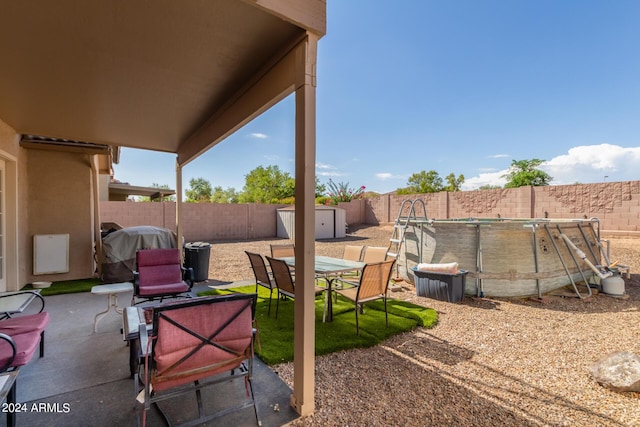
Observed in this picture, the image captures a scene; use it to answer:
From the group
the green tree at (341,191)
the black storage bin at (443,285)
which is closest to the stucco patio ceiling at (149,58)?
the black storage bin at (443,285)

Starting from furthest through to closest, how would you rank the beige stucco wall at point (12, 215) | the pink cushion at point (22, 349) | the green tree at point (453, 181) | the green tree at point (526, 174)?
the green tree at point (453, 181), the green tree at point (526, 174), the beige stucco wall at point (12, 215), the pink cushion at point (22, 349)

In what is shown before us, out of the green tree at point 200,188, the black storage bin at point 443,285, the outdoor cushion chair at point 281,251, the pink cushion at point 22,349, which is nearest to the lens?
the pink cushion at point 22,349

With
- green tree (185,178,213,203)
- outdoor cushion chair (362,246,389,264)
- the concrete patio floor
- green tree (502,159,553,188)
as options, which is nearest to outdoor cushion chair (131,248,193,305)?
the concrete patio floor

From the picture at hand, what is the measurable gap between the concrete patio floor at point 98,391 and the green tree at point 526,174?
32.4 m

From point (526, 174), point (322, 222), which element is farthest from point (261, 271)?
point (526, 174)

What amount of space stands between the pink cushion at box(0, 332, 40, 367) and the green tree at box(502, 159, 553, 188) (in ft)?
110

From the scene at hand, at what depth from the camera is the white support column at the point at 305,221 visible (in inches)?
77.7

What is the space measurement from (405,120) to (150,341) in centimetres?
2192

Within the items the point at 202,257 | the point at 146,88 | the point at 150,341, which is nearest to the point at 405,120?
the point at 202,257

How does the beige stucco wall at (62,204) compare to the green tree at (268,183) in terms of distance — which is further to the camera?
the green tree at (268,183)

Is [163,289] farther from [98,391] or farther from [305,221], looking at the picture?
[305,221]

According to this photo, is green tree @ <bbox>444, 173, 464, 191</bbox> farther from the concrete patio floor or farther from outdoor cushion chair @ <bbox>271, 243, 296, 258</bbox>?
the concrete patio floor

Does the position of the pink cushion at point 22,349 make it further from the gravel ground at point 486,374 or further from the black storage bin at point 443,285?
the black storage bin at point 443,285

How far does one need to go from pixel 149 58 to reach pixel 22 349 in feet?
7.77
